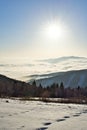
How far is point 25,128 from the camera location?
13805 millimetres

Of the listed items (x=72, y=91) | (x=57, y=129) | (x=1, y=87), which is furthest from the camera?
(x=72, y=91)

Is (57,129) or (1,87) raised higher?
(1,87)

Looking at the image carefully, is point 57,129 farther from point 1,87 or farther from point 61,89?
point 61,89

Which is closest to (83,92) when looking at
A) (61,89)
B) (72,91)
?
(72,91)

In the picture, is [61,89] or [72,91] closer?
[61,89]

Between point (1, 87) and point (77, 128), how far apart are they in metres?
128

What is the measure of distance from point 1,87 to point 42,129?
129 metres

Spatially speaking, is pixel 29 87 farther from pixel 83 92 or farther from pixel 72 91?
pixel 83 92

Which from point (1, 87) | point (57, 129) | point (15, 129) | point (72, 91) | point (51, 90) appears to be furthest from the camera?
point (72, 91)

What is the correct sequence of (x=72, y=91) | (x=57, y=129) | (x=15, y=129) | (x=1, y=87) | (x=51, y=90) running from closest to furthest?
(x=15, y=129)
(x=57, y=129)
(x=1, y=87)
(x=51, y=90)
(x=72, y=91)

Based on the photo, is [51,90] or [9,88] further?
[51,90]

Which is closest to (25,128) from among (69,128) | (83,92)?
(69,128)

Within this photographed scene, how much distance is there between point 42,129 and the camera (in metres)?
13.9

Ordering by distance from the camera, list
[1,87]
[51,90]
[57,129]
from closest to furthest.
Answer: [57,129] < [1,87] < [51,90]
